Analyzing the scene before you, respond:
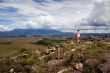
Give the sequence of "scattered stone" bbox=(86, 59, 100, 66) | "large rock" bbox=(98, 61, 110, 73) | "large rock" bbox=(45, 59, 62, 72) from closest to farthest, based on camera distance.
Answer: "large rock" bbox=(98, 61, 110, 73), "scattered stone" bbox=(86, 59, 100, 66), "large rock" bbox=(45, 59, 62, 72)

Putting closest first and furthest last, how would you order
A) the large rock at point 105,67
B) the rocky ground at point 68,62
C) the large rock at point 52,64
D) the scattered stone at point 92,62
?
the large rock at point 105,67 → the rocky ground at point 68,62 → the scattered stone at point 92,62 → the large rock at point 52,64

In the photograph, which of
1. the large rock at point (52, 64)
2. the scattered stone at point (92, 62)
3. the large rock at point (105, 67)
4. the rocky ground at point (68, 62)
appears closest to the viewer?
the large rock at point (105, 67)

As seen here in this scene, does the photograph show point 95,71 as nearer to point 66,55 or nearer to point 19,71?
point 66,55

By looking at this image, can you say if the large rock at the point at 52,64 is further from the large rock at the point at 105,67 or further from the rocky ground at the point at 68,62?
the large rock at the point at 105,67

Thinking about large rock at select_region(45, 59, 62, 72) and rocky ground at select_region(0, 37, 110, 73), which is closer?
rocky ground at select_region(0, 37, 110, 73)

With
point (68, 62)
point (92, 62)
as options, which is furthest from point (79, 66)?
point (68, 62)

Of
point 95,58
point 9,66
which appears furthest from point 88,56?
point 9,66

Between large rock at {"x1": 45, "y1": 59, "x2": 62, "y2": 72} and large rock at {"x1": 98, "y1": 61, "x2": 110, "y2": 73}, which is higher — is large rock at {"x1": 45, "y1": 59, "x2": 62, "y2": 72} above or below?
below

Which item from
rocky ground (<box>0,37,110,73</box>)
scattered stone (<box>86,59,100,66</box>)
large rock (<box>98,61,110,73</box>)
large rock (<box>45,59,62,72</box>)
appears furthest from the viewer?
large rock (<box>45,59,62,72</box>)

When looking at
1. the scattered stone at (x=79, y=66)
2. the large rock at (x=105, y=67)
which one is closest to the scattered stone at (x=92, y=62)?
the scattered stone at (x=79, y=66)

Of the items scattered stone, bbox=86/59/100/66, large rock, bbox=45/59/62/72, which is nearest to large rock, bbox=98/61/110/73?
scattered stone, bbox=86/59/100/66

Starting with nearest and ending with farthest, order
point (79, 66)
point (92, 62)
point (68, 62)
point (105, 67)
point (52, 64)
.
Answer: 1. point (105, 67)
2. point (79, 66)
3. point (92, 62)
4. point (68, 62)
5. point (52, 64)

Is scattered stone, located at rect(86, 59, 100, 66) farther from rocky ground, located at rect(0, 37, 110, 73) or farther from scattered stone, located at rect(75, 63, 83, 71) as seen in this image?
scattered stone, located at rect(75, 63, 83, 71)

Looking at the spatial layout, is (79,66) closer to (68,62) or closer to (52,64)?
(68,62)
